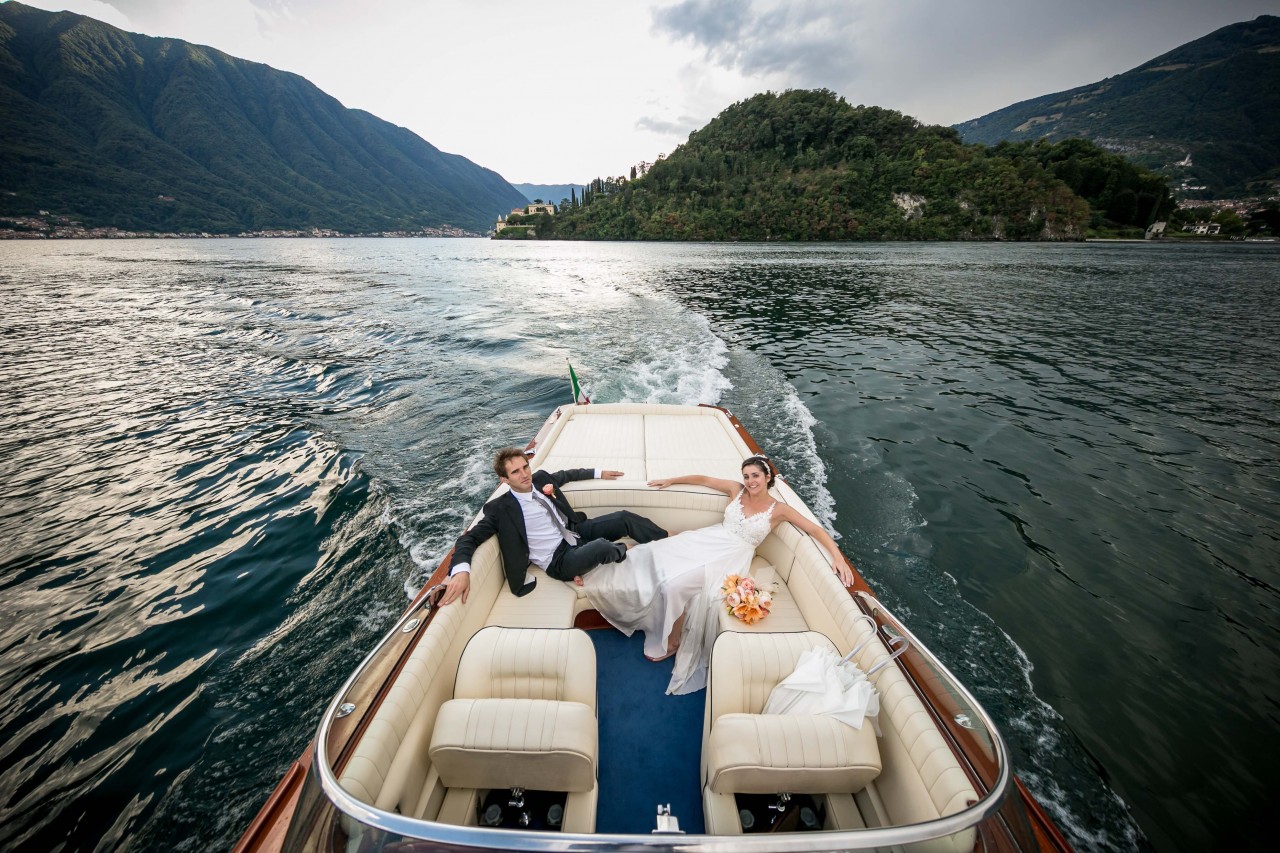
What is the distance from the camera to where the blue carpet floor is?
116 inches

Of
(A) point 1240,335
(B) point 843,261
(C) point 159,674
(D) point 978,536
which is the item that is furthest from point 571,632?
(B) point 843,261

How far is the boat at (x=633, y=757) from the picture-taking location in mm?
1818

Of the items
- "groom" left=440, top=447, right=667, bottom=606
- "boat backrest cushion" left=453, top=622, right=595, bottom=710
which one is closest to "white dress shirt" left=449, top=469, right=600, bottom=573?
"groom" left=440, top=447, right=667, bottom=606

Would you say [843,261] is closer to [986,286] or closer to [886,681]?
[986,286]

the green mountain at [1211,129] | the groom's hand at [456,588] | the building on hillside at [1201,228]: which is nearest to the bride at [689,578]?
the groom's hand at [456,588]

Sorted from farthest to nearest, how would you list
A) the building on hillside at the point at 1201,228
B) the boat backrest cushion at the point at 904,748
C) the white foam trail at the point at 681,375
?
1. the building on hillside at the point at 1201,228
2. the white foam trail at the point at 681,375
3. the boat backrest cushion at the point at 904,748

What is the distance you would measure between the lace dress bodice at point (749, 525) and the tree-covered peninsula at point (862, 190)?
9836cm

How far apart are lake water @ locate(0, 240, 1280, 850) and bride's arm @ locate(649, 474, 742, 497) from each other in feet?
6.79

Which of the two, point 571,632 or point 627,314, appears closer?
point 571,632

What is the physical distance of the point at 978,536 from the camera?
246 inches

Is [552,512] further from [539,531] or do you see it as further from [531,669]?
[531,669]

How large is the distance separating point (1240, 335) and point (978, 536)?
19.6 metres

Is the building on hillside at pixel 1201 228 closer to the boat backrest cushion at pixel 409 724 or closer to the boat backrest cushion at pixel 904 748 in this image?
the boat backrest cushion at pixel 904 748

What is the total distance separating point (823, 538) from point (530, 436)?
265 inches
